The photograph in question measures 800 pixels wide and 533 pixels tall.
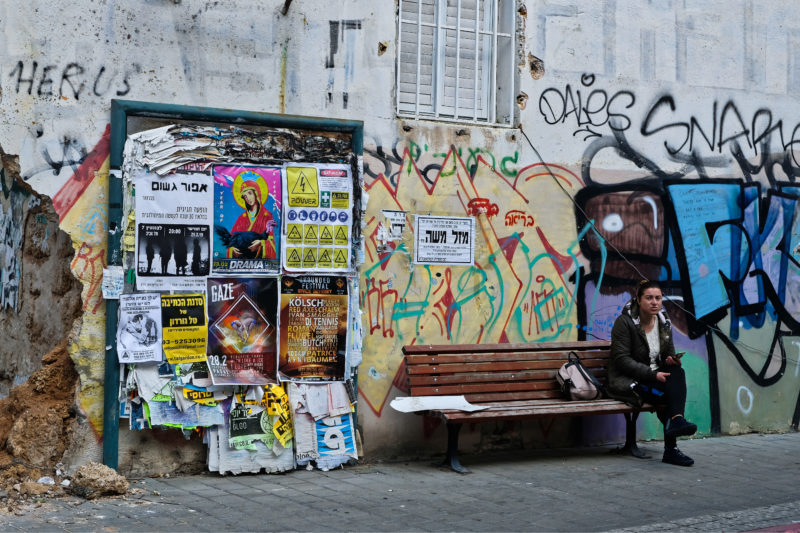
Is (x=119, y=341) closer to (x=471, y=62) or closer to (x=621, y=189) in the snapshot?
(x=471, y=62)

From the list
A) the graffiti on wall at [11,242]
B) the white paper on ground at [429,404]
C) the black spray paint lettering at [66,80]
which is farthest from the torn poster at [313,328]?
the graffiti on wall at [11,242]

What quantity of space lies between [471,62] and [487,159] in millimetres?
910

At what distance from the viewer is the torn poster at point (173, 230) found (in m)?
6.85

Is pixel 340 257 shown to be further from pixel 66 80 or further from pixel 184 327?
pixel 66 80

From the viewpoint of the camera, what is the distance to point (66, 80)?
669cm

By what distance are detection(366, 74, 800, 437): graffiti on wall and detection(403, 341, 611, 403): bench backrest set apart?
9.7 inches

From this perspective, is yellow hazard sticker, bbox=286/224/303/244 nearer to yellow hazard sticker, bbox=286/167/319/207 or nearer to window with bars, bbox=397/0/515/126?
yellow hazard sticker, bbox=286/167/319/207

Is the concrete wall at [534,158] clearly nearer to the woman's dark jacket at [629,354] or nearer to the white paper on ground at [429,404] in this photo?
the white paper on ground at [429,404]

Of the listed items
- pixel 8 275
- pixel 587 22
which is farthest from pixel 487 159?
pixel 8 275

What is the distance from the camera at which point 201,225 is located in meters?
7.02

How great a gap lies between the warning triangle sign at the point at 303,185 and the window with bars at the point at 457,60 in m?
1.16

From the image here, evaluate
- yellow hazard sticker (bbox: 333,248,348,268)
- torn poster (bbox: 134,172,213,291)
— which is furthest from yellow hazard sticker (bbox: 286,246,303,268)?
torn poster (bbox: 134,172,213,291)

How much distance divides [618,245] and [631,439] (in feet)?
5.77

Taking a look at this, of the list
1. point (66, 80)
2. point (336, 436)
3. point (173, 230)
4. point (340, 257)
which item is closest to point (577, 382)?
point (336, 436)
